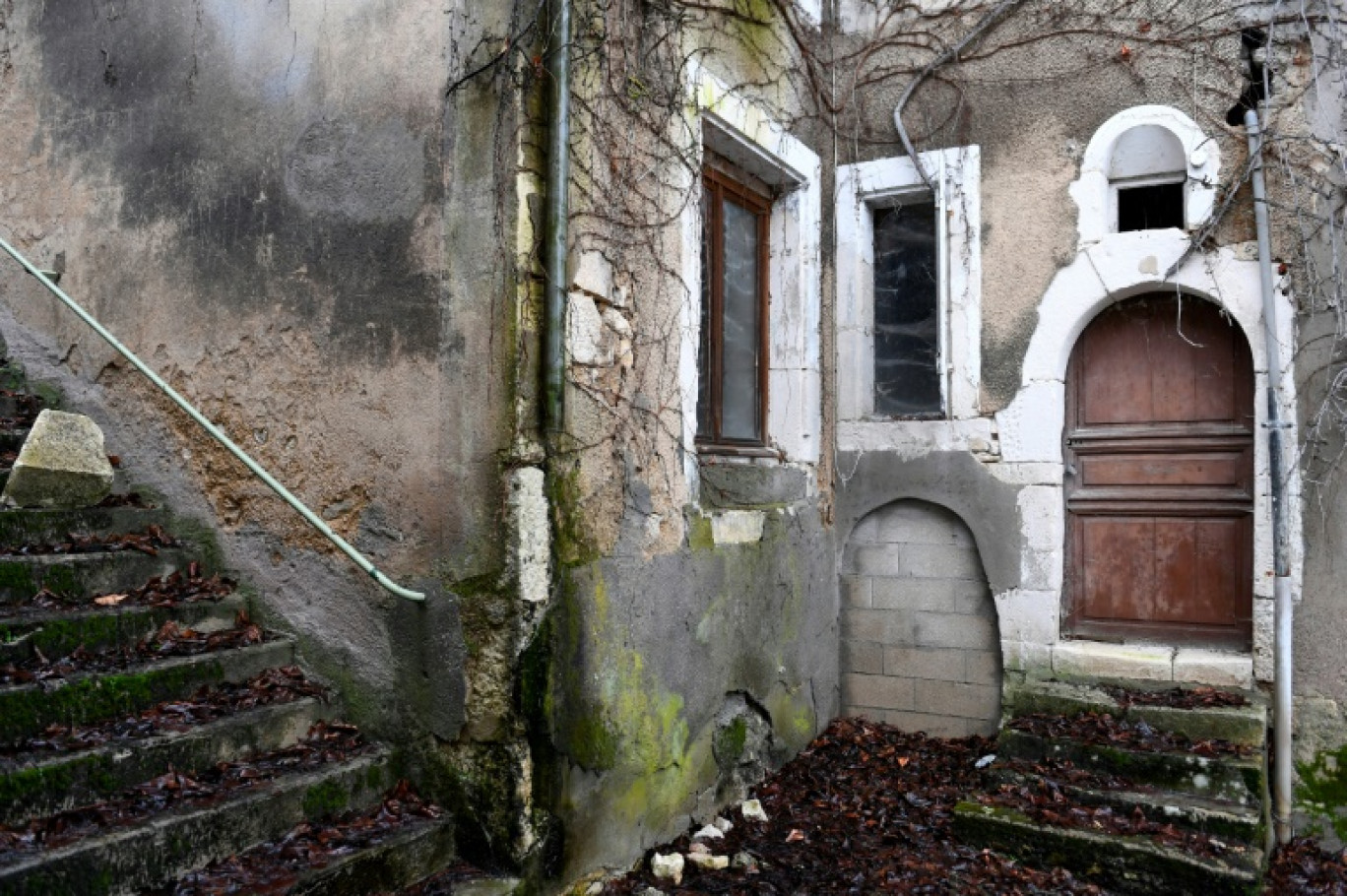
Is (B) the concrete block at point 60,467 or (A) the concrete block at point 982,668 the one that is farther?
(A) the concrete block at point 982,668

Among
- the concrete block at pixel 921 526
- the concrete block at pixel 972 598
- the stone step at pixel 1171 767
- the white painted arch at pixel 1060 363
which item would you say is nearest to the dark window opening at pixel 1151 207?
the white painted arch at pixel 1060 363

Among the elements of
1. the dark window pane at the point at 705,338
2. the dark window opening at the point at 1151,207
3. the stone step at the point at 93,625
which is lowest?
the stone step at the point at 93,625

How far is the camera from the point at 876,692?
5.25 metres

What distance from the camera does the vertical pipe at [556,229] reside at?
3295 mm

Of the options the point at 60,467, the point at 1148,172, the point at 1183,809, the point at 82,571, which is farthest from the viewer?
the point at 1148,172

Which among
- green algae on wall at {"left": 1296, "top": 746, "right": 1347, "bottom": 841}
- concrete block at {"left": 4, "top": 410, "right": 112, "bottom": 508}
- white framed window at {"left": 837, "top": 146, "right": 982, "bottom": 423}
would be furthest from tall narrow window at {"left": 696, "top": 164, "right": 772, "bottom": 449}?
green algae on wall at {"left": 1296, "top": 746, "right": 1347, "bottom": 841}

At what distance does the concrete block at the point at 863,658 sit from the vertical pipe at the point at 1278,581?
180 centimetres

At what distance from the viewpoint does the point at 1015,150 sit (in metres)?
4.92

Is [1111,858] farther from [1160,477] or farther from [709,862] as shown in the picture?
[1160,477]

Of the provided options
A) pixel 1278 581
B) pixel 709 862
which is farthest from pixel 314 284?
pixel 1278 581

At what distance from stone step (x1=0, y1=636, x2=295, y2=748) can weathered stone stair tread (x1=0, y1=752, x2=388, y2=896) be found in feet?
1.64

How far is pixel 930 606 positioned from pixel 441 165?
10.7 ft

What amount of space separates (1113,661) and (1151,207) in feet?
7.23

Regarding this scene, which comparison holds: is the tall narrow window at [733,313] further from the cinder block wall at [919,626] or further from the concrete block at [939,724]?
the concrete block at [939,724]
